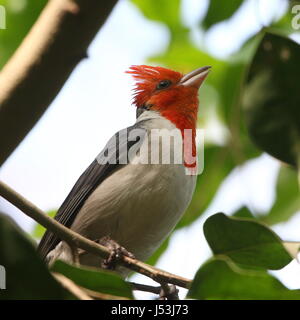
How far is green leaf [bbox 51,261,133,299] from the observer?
195 cm

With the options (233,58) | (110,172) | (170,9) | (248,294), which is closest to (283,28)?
(233,58)

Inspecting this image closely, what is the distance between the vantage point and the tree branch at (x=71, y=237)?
2109 mm

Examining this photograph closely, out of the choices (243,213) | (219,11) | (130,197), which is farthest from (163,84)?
(219,11)

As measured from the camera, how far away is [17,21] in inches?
120

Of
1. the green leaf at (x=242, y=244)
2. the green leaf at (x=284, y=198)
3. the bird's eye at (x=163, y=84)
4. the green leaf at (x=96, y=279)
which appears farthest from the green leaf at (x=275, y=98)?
the bird's eye at (x=163, y=84)

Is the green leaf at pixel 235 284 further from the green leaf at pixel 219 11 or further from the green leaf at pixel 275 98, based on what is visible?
the green leaf at pixel 219 11

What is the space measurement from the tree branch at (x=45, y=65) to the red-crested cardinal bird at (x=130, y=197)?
162 cm

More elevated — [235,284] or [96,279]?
[235,284]

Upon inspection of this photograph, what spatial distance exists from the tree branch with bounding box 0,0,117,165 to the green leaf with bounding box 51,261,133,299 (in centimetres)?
41

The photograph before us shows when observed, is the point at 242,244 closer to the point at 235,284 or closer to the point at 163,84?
the point at 235,284

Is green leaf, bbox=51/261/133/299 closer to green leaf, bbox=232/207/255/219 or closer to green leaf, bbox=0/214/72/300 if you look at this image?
green leaf, bbox=0/214/72/300

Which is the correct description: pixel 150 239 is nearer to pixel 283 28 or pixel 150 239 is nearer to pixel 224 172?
pixel 224 172

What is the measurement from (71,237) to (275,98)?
0.95 metres

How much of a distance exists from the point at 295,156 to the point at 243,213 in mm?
1258
